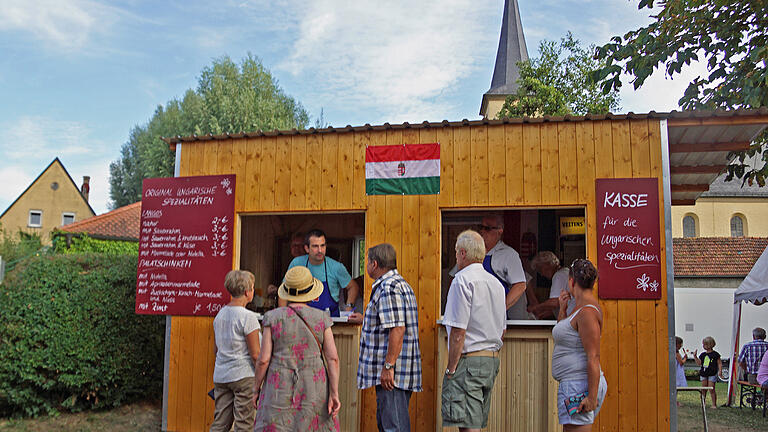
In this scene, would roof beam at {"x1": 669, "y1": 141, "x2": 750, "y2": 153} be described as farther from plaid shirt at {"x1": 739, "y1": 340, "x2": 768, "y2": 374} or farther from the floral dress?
plaid shirt at {"x1": 739, "y1": 340, "x2": 768, "y2": 374}

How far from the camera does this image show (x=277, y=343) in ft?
12.8

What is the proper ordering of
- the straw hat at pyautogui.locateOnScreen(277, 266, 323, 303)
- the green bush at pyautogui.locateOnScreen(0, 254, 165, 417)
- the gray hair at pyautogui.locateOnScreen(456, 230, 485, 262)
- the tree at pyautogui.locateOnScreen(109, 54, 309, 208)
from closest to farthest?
1. the straw hat at pyautogui.locateOnScreen(277, 266, 323, 303)
2. the gray hair at pyautogui.locateOnScreen(456, 230, 485, 262)
3. the green bush at pyautogui.locateOnScreen(0, 254, 165, 417)
4. the tree at pyautogui.locateOnScreen(109, 54, 309, 208)

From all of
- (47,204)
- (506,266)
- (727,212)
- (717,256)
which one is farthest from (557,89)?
(47,204)

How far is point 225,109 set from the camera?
1240 inches

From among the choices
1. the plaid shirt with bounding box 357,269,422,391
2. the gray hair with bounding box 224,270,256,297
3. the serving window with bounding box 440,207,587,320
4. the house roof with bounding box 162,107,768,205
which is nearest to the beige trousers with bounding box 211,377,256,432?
the gray hair with bounding box 224,270,256,297

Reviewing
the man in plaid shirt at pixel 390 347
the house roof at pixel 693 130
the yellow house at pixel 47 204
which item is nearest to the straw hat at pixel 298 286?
the man in plaid shirt at pixel 390 347

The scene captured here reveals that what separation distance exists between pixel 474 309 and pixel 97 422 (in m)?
5.27

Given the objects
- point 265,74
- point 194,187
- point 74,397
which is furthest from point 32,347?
point 265,74

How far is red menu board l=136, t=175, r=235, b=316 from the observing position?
6566mm

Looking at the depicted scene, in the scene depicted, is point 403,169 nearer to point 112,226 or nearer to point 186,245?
Answer: point 186,245

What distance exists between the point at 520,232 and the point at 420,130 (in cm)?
326

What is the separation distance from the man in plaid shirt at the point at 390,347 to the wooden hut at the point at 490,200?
148 centimetres

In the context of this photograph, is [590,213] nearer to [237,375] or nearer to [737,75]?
[237,375]

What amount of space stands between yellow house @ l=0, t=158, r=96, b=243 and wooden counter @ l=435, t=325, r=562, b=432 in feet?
143
